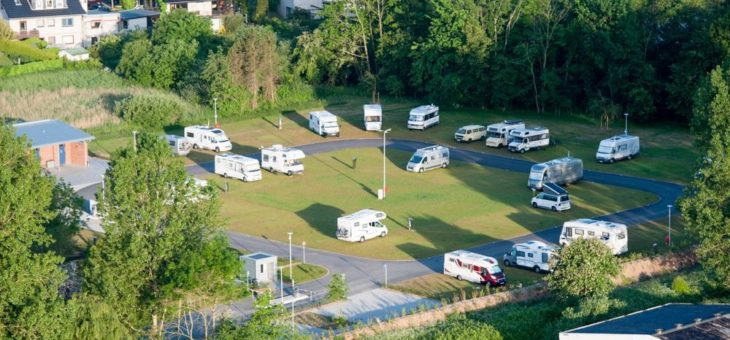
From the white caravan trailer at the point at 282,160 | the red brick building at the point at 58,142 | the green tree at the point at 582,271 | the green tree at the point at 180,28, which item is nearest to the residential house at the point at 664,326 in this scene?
the green tree at the point at 582,271

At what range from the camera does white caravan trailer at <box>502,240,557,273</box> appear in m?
42.7

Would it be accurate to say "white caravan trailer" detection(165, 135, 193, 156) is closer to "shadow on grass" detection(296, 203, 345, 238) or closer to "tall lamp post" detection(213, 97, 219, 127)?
"tall lamp post" detection(213, 97, 219, 127)

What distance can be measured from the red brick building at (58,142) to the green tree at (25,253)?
16.7m

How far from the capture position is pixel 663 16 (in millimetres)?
62406

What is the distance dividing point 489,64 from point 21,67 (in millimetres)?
24219

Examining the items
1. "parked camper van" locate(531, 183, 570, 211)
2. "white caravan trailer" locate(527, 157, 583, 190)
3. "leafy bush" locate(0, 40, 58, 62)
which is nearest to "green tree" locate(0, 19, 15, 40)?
"leafy bush" locate(0, 40, 58, 62)

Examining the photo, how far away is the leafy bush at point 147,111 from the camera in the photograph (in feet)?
203

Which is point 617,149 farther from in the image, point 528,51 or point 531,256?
point 531,256

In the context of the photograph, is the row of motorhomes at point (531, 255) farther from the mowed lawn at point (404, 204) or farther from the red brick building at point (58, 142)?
the red brick building at point (58, 142)

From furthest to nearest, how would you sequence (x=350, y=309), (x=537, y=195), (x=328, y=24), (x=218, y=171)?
(x=328, y=24), (x=218, y=171), (x=537, y=195), (x=350, y=309)

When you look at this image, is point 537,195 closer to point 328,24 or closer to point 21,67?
point 328,24

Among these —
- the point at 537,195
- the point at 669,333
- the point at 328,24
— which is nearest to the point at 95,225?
the point at 537,195

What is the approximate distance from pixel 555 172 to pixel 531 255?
384 inches

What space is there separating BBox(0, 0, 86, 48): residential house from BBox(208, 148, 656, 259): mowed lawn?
28.2 meters
